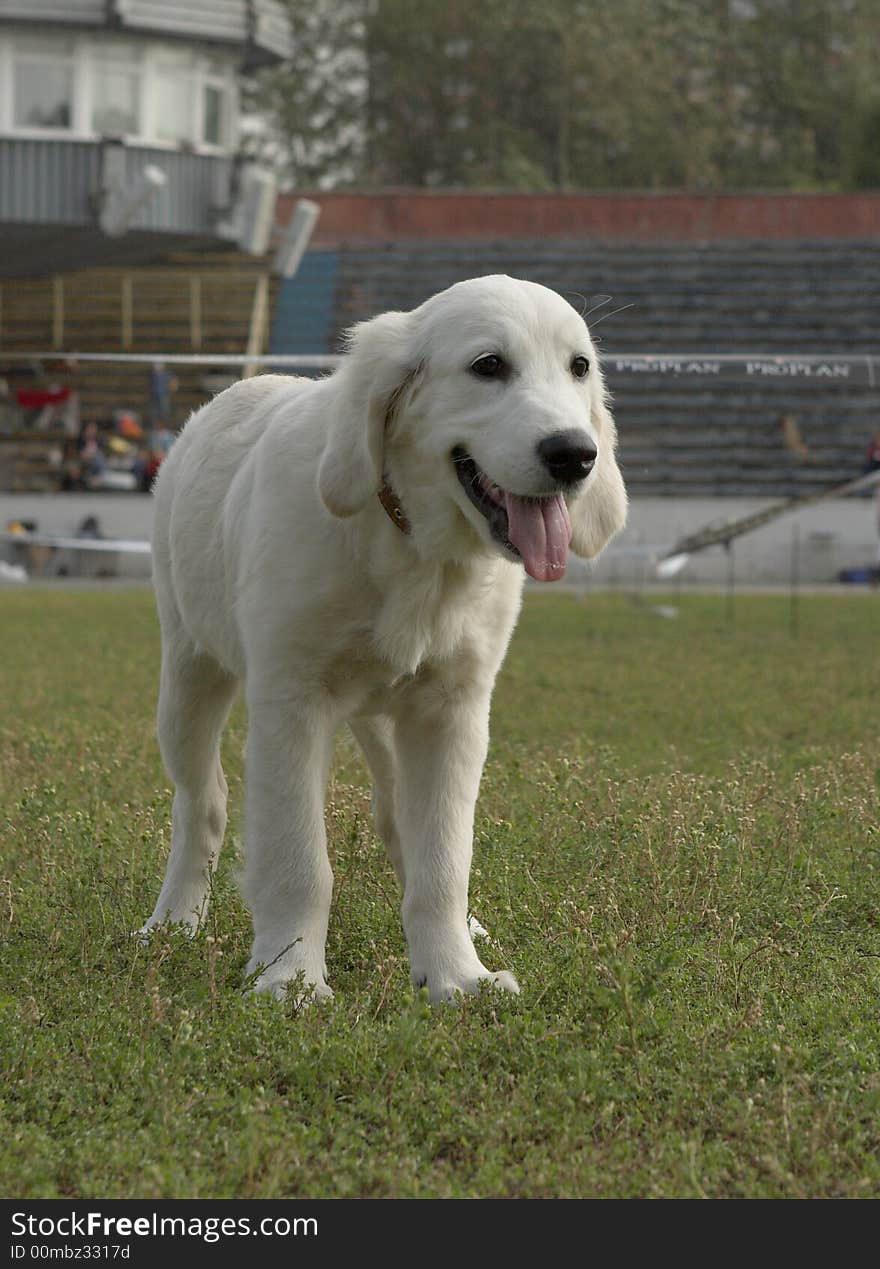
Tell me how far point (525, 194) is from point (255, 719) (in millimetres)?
36103

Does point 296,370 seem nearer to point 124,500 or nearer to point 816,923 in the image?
point 124,500

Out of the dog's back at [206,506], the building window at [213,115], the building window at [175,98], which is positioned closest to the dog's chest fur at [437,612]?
the dog's back at [206,506]

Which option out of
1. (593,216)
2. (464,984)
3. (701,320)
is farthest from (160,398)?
(464,984)

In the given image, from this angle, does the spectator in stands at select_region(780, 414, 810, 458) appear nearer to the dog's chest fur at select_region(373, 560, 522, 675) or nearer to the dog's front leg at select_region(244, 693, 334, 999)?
the dog's chest fur at select_region(373, 560, 522, 675)

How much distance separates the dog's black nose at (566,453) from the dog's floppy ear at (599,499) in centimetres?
39

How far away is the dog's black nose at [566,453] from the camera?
441 cm

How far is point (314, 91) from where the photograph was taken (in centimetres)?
6322

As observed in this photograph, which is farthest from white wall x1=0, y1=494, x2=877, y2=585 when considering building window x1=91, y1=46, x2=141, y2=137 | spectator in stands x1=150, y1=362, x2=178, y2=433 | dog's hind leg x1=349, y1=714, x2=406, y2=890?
dog's hind leg x1=349, y1=714, x2=406, y2=890

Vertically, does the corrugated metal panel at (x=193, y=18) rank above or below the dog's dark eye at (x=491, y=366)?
above

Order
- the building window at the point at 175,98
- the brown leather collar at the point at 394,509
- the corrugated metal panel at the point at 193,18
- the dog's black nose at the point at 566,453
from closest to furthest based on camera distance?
the dog's black nose at the point at 566,453
the brown leather collar at the point at 394,509
the corrugated metal panel at the point at 193,18
the building window at the point at 175,98

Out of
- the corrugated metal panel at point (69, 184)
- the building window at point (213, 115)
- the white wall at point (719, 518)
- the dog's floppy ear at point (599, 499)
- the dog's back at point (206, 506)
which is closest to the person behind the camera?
the dog's floppy ear at point (599, 499)

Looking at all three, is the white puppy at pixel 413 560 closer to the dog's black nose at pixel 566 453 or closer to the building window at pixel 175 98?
the dog's black nose at pixel 566 453

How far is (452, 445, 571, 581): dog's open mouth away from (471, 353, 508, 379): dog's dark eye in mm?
204
